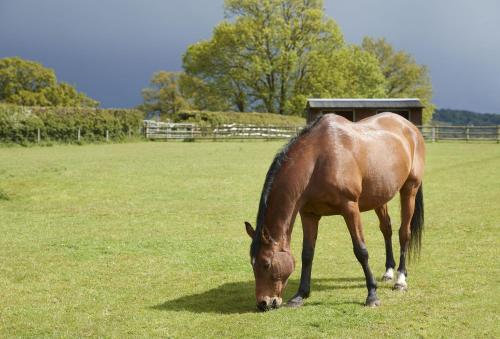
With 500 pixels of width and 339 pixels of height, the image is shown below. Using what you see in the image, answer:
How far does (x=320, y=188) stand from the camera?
6086mm

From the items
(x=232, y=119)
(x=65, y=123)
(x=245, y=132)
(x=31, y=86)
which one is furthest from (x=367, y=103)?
(x=31, y=86)

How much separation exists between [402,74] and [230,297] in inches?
3253

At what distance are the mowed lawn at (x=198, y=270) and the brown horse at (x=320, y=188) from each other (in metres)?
0.44

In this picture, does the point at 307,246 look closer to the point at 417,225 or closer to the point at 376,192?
the point at 376,192

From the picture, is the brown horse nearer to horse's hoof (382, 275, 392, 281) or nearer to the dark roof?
horse's hoof (382, 275, 392, 281)

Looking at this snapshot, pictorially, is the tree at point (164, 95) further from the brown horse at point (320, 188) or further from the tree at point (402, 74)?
the brown horse at point (320, 188)

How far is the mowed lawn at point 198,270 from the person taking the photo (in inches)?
228

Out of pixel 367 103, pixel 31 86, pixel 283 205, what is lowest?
pixel 283 205

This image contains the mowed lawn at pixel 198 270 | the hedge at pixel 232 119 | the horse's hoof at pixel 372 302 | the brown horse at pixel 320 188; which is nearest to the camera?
the mowed lawn at pixel 198 270

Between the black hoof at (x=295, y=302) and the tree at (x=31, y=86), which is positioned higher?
the tree at (x=31, y=86)

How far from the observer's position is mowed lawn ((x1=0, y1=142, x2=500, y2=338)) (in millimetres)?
5785

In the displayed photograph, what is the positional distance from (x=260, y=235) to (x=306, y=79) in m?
63.0

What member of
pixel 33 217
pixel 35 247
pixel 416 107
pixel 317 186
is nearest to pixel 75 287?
pixel 35 247

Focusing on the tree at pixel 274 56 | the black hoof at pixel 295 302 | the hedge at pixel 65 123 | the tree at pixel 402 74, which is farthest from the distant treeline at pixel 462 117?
the black hoof at pixel 295 302
